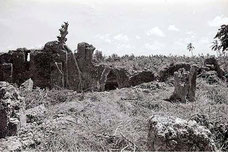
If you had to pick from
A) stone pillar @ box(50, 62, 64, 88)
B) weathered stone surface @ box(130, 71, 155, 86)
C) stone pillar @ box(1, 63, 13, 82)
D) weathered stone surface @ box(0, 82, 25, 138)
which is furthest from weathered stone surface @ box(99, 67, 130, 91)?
Answer: weathered stone surface @ box(0, 82, 25, 138)

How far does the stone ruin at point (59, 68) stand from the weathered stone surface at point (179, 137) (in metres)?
13.9

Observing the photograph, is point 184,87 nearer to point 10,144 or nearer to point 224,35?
point 10,144

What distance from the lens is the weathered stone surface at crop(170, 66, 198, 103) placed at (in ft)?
30.3

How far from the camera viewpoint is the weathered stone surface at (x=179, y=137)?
103 inches

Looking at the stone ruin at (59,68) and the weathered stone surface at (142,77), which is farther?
the weathered stone surface at (142,77)

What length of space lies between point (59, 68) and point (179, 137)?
50.8ft

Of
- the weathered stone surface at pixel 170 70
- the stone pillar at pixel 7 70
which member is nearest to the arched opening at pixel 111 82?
the weathered stone surface at pixel 170 70

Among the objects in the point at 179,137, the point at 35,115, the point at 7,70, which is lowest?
the point at 35,115

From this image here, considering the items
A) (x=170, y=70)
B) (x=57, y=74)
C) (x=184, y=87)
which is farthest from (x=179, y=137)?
(x=57, y=74)

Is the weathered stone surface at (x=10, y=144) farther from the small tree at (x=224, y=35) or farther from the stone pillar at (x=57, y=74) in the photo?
the small tree at (x=224, y=35)

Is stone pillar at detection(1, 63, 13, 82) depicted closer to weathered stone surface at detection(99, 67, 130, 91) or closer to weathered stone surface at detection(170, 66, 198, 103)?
weathered stone surface at detection(99, 67, 130, 91)

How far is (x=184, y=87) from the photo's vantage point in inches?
370

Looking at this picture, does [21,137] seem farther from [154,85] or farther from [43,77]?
[43,77]

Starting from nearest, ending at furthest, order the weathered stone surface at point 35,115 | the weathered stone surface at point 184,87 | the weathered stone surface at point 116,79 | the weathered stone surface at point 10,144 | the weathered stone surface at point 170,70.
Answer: the weathered stone surface at point 10,144, the weathered stone surface at point 35,115, the weathered stone surface at point 184,87, the weathered stone surface at point 170,70, the weathered stone surface at point 116,79
